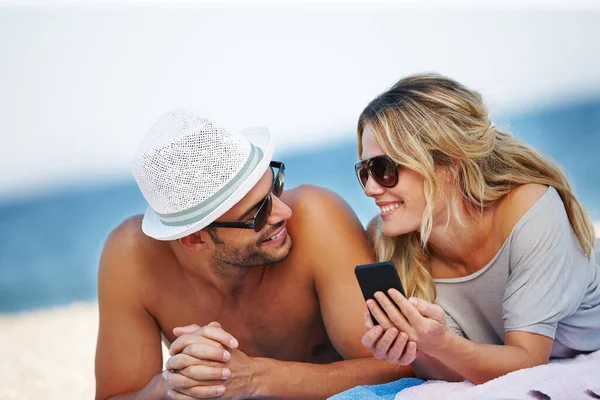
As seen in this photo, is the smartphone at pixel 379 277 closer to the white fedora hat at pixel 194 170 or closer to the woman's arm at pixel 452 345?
the woman's arm at pixel 452 345

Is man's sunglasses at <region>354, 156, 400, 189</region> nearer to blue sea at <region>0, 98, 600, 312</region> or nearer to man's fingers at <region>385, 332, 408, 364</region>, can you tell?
man's fingers at <region>385, 332, 408, 364</region>

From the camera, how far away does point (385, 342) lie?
2.35 metres

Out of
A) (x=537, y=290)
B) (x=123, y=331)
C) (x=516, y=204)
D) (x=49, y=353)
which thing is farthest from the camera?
(x=49, y=353)

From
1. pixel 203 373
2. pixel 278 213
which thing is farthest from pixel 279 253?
pixel 203 373

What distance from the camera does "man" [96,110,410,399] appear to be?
2.71m

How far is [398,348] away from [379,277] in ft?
0.81

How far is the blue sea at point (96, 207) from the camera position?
25.1 ft

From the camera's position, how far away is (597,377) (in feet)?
7.55

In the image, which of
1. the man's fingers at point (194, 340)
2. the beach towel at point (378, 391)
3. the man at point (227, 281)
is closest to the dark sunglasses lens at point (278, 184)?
the man at point (227, 281)

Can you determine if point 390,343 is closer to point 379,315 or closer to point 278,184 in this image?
point 379,315

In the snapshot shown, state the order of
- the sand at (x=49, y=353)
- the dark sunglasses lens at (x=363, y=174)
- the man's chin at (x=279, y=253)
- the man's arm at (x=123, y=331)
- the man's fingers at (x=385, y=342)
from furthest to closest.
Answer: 1. the sand at (x=49, y=353)
2. the man's arm at (x=123, y=331)
3. the man's chin at (x=279, y=253)
4. the dark sunglasses lens at (x=363, y=174)
5. the man's fingers at (x=385, y=342)

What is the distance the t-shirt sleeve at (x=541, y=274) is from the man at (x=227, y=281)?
2.05ft

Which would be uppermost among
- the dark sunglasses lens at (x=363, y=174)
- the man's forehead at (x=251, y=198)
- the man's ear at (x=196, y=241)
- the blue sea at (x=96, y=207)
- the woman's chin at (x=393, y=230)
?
the dark sunglasses lens at (x=363, y=174)

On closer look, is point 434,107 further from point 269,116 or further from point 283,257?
point 269,116
